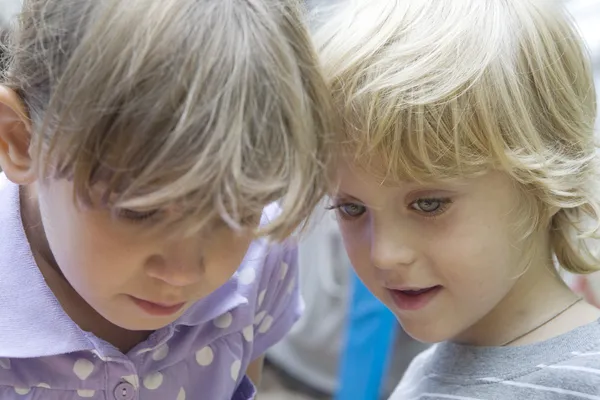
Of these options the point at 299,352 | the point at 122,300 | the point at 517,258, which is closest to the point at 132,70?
the point at 122,300

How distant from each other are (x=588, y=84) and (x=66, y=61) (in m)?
0.50

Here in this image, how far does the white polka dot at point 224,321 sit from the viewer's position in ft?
2.61

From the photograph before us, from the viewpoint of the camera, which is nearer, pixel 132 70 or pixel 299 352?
pixel 132 70

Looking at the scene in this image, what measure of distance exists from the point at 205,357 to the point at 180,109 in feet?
1.11

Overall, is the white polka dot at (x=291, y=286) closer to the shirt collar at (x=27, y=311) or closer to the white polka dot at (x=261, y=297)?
the white polka dot at (x=261, y=297)

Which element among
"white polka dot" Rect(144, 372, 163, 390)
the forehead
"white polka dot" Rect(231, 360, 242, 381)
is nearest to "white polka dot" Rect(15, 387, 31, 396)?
"white polka dot" Rect(144, 372, 163, 390)

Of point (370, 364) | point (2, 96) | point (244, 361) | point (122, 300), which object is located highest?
point (2, 96)

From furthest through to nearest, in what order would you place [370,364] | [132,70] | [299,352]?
1. [299,352]
2. [370,364]
3. [132,70]

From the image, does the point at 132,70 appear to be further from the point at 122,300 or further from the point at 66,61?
the point at 122,300

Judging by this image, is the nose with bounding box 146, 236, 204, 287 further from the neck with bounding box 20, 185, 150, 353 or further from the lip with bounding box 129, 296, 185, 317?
the neck with bounding box 20, 185, 150, 353

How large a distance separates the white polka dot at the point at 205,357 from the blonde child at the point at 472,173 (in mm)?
167

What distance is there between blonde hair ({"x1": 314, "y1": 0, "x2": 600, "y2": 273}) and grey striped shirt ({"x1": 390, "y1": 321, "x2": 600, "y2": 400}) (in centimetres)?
12

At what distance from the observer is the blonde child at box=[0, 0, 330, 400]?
538mm

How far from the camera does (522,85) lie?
0.72 meters
